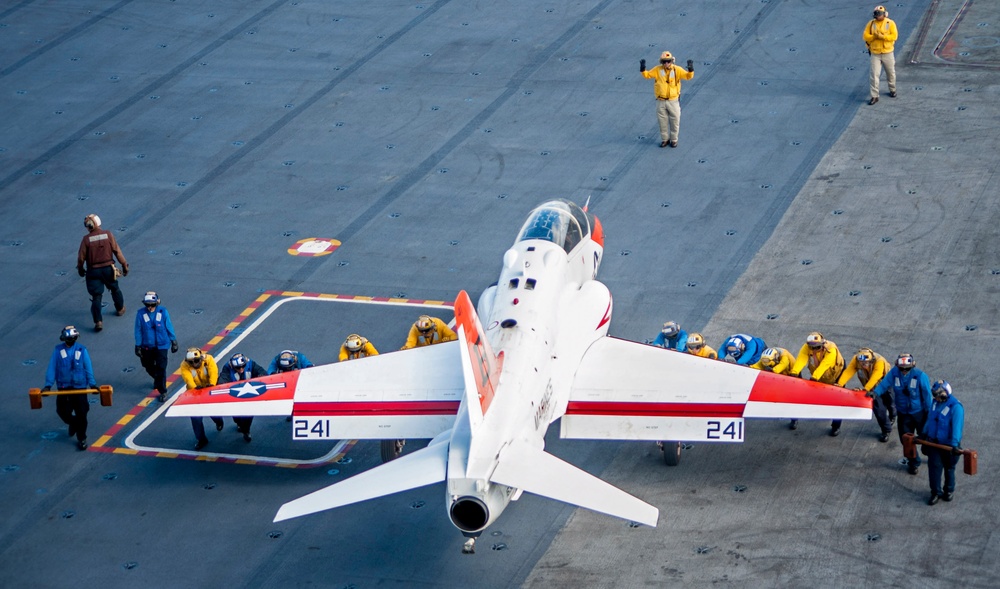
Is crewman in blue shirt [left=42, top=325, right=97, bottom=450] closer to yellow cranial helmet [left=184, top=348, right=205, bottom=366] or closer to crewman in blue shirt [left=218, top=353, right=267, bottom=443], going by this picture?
yellow cranial helmet [left=184, top=348, right=205, bottom=366]

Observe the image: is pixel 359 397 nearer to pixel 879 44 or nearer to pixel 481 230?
pixel 481 230

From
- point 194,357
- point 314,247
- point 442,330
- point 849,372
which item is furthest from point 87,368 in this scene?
point 849,372

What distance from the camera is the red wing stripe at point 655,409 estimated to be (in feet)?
69.9

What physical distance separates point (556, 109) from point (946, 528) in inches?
780

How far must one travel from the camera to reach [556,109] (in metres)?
36.8

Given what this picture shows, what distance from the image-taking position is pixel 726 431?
2128cm

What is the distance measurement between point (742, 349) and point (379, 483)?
8.77m

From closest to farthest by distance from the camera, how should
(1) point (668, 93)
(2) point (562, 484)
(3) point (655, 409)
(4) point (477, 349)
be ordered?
1. (2) point (562, 484)
2. (4) point (477, 349)
3. (3) point (655, 409)
4. (1) point (668, 93)

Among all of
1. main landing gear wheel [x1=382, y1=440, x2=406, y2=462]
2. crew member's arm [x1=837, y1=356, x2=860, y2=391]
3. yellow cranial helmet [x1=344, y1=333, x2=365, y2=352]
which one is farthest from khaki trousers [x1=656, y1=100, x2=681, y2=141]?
main landing gear wheel [x1=382, y1=440, x2=406, y2=462]

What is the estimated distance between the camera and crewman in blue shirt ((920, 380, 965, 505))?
20141mm

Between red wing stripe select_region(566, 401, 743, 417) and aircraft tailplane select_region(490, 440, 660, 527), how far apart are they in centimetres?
308

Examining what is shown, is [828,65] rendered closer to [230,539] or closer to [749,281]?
[749,281]

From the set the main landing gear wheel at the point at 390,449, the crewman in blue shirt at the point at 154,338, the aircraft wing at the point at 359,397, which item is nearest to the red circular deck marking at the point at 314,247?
the crewman in blue shirt at the point at 154,338

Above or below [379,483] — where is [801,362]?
below
